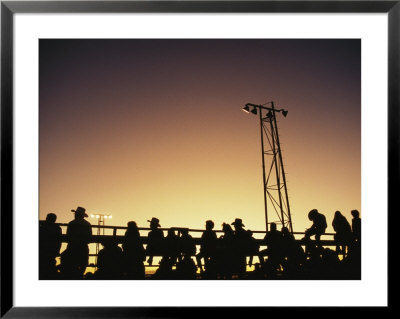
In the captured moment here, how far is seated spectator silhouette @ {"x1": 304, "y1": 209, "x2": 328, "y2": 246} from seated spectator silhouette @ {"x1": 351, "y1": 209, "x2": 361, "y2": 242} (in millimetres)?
204

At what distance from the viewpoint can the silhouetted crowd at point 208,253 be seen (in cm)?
215

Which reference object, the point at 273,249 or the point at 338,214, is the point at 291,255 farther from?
the point at 338,214

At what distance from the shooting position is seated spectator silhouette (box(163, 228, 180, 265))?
2.31m

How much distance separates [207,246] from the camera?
2.39 metres

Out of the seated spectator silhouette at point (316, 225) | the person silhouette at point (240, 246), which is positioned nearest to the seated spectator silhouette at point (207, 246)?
the person silhouette at point (240, 246)

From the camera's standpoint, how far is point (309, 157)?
2.75 meters

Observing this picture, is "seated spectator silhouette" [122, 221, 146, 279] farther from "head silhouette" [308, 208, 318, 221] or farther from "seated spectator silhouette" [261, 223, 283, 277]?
"head silhouette" [308, 208, 318, 221]

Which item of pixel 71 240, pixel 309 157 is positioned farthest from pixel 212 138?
pixel 71 240

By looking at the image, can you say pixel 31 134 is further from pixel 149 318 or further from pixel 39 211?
pixel 149 318

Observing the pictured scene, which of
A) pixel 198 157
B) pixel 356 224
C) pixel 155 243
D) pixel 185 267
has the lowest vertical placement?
pixel 185 267

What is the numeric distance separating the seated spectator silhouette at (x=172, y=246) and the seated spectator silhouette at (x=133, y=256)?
0.12 meters

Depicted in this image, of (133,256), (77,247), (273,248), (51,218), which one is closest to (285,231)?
(273,248)

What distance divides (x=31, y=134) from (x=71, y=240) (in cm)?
53

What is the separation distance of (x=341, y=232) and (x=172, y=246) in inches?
32.5
